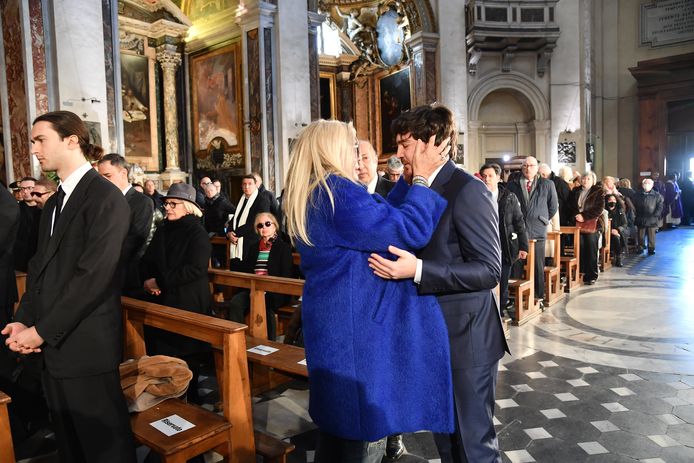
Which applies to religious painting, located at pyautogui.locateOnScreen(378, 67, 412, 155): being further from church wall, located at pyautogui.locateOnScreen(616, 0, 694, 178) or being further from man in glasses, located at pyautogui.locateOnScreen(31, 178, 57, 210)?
man in glasses, located at pyautogui.locateOnScreen(31, 178, 57, 210)

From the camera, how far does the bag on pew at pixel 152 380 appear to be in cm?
275

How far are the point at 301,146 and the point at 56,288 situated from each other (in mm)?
1241

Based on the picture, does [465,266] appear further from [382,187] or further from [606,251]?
[606,251]

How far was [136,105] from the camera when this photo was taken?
1317 centimetres

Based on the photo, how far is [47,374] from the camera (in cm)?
233

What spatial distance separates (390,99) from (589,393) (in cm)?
1385

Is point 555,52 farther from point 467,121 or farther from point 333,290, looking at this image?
point 333,290

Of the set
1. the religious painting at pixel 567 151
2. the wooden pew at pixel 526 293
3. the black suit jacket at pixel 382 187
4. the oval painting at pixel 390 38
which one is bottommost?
the wooden pew at pixel 526 293

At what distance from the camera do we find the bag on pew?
9.01ft

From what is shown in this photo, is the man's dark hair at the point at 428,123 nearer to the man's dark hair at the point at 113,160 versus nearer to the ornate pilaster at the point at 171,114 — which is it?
the man's dark hair at the point at 113,160

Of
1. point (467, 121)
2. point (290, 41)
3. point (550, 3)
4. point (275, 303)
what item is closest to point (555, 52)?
point (550, 3)

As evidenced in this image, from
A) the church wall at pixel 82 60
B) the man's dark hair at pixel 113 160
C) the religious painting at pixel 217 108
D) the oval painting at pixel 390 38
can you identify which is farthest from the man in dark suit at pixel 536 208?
the oval painting at pixel 390 38

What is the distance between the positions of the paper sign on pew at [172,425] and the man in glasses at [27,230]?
3.02m

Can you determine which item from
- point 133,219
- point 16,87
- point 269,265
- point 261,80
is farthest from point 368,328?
point 261,80
